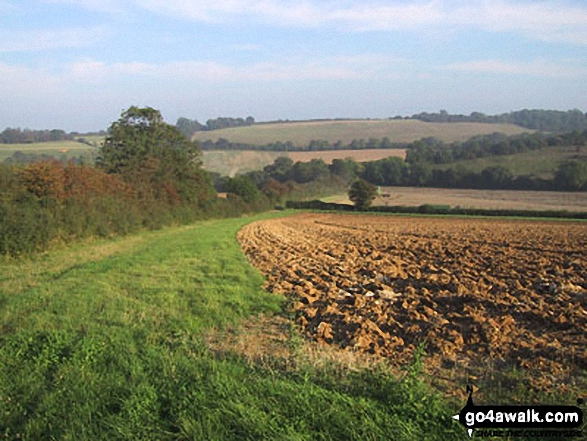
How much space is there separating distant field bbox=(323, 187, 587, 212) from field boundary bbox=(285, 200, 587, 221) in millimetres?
3541

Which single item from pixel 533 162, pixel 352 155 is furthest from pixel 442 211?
pixel 352 155

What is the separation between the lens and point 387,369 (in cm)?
580

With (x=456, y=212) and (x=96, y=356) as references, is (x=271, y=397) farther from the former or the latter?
(x=456, y=212)

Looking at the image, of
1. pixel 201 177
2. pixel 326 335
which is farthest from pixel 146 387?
pixel 201 177

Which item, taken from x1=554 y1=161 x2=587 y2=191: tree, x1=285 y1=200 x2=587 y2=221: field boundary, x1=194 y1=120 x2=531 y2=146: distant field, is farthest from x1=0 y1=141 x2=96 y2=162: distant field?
x1=554 y1=161 x2=587 y2=191: tree

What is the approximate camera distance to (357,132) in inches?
5064

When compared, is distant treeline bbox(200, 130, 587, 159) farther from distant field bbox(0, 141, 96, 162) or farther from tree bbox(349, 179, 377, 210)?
distant field bbox(0, 141, 96, 162)

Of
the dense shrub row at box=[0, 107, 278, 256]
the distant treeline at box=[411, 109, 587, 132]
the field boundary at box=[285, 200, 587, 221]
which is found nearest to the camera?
the dense shrub row at box=[0, 107, 278, 256]

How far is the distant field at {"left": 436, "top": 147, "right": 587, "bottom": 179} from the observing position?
68.1m

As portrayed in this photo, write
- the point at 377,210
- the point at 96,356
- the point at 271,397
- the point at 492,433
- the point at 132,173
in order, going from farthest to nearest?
the point at 377,210 → the point at 132,173 → the point at 96,356 → the point at 271,397 → the point at 492,433

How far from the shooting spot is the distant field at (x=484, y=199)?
170ft

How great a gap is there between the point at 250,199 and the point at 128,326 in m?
48.8

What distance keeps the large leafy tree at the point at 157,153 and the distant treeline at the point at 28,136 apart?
48803mm

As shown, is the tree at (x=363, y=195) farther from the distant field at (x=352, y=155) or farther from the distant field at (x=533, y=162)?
the distant field at (x=352, y=155)
